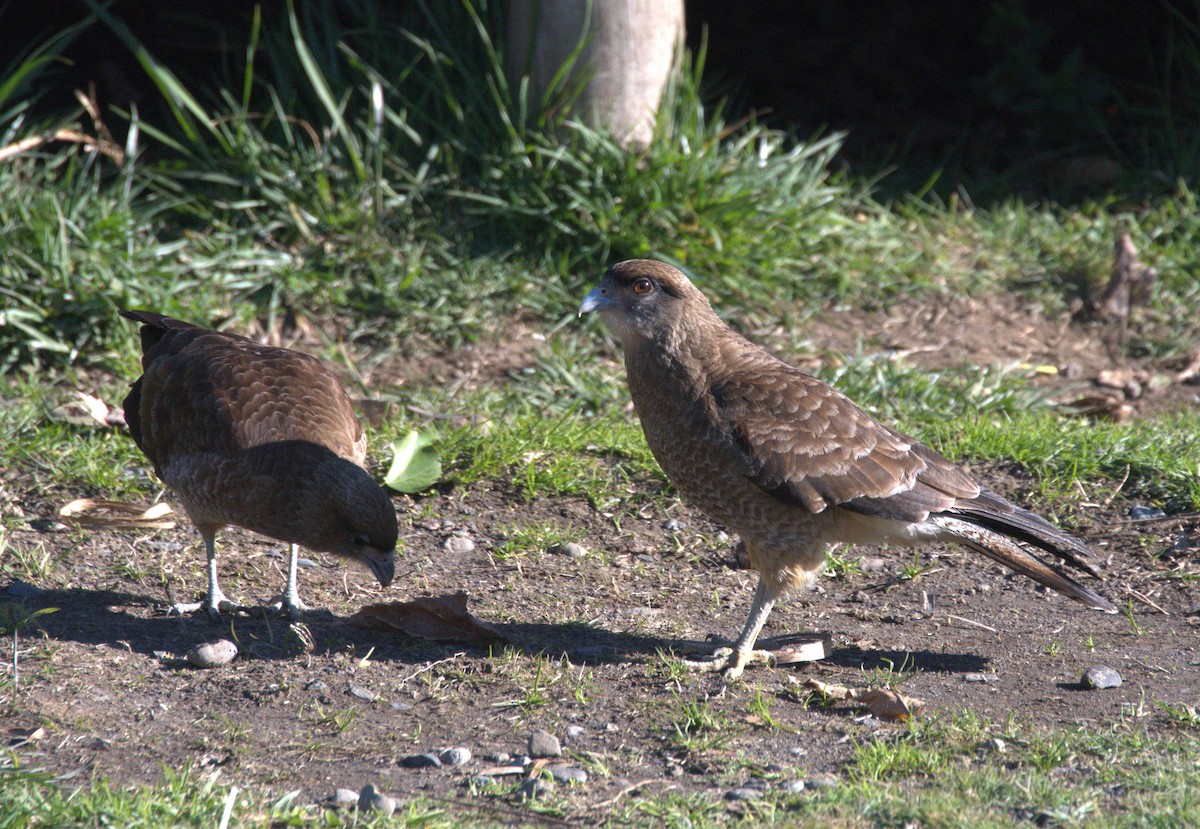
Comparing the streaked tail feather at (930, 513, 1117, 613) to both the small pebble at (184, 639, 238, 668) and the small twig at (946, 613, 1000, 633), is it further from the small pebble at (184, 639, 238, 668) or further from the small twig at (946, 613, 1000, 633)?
the small pebble at (184, 639, 238, 668)

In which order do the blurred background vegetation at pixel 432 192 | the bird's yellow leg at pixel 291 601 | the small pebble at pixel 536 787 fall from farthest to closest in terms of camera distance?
the blurred background vegetation at pixel 432 192 → the bird's yellow leg at pixel 291 601 → the small pebble at pixel 536 787

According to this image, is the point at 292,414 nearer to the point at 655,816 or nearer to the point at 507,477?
the point at 507,477

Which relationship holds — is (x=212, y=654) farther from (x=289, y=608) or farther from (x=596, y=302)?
A: (x=596, y=302)

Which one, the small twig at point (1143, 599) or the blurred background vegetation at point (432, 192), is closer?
the small twig at point (1143, 599)

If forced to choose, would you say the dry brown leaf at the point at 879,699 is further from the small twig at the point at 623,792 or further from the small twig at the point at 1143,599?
the small twig at the point at 1143,599

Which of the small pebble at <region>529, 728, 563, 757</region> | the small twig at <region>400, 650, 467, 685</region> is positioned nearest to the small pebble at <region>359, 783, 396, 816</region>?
the small pebble at <region>529, 728, 563, 757</region>

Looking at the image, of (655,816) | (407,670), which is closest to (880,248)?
(407,670)

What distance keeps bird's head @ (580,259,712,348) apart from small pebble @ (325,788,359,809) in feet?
6.18

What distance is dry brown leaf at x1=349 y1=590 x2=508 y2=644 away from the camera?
417cm

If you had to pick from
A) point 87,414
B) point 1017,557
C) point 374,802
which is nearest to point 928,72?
point 1017,557

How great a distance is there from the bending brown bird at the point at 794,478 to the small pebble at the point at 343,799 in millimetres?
1307

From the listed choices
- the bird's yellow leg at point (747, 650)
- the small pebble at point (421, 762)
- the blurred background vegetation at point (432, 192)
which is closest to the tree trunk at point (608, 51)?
the blurred background vegetation at point (432, 192)

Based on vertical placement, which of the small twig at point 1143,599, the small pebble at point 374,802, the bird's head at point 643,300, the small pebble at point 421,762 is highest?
the bird's head at point 643,300

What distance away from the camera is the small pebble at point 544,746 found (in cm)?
353
